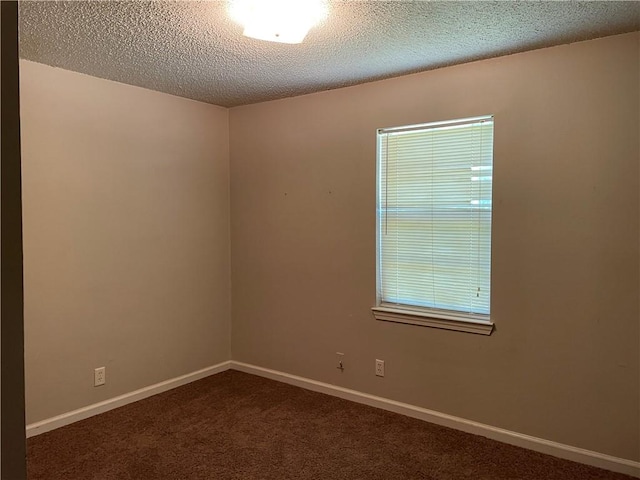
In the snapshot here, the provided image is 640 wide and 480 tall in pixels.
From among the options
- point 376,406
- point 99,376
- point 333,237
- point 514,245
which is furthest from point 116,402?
point 514,245

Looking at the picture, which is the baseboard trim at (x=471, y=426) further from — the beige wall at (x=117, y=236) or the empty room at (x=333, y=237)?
the beige wall at (x=117, y=236)

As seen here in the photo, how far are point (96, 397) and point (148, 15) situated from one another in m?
2.49

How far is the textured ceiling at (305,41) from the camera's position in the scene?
6.98 ft

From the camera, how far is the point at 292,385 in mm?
3834

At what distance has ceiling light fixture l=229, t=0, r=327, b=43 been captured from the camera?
2.07 m

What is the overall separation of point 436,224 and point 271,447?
1713 mm

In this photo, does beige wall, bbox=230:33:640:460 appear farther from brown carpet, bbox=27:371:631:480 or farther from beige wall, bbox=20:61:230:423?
beige wall, bbox=20:61:230:423

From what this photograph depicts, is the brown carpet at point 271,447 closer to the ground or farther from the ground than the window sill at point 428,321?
closer to the ground

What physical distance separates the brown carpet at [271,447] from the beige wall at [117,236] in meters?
0.38

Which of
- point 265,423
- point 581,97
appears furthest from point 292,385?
point 581,97

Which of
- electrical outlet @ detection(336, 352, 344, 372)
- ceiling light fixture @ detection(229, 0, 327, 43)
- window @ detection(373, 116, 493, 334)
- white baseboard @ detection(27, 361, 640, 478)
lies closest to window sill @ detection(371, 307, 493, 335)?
window @ detection(373, 116, 493, 334)

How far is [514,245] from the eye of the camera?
9.21ft

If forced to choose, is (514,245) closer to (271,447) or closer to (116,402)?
(271,447)

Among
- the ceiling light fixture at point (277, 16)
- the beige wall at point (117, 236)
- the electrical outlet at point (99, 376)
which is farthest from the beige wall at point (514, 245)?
the electrical outlet at point (99, 376)
